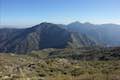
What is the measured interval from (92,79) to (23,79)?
109 inches

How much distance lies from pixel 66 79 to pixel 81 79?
0.75 meters

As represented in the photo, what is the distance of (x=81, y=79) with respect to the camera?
9.22 metres

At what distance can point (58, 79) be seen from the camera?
877cm

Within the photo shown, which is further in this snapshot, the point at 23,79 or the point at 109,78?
the point at 23,79

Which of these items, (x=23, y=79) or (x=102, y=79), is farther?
(x=23, y=79)

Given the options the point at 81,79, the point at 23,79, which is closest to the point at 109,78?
the point at 81,79

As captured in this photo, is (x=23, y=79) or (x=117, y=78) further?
(x=23, y=79)

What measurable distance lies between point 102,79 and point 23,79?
124 inches

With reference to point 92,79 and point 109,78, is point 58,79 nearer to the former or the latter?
point 92,79

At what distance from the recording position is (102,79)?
873cm

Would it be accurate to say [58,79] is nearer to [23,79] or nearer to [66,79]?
[66,79]

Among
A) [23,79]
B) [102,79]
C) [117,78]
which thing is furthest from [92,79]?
[23,79]

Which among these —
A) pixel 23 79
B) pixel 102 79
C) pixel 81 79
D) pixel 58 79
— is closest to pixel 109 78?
pixel 102 79

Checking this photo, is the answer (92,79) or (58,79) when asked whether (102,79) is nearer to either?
(92,79)
